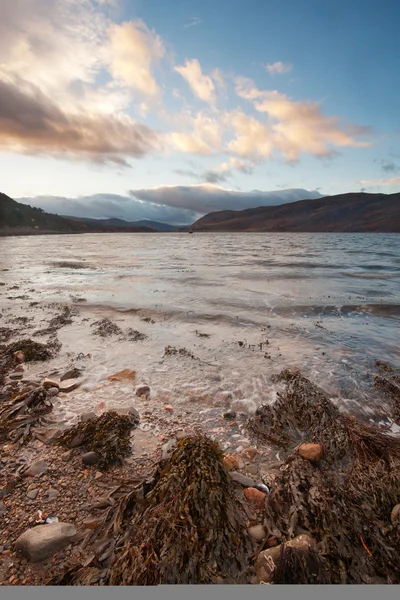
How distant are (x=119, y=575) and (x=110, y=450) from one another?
60.9 inches

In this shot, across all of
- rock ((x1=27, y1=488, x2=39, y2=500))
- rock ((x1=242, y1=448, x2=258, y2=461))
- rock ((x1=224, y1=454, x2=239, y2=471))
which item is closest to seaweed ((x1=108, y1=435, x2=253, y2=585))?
rock ((x1=224, y1=454, x2=239, y2=471))

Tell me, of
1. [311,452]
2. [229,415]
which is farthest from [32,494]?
[311,452]

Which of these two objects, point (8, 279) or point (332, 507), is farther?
point (8, 279)

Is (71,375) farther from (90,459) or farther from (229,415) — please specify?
(229,415)

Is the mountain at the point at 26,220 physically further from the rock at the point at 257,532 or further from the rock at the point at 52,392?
the rock at the point at 257,532

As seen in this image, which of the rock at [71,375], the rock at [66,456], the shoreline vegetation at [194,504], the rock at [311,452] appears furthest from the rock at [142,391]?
the rock at [311,452]

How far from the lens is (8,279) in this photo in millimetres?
17562

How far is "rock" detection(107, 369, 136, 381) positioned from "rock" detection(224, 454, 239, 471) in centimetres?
269

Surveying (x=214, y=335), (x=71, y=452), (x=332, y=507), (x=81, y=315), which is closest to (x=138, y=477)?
(x=71, y=452)

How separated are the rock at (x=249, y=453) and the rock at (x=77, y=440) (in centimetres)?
212

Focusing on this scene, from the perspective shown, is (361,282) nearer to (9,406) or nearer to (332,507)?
(332,507)

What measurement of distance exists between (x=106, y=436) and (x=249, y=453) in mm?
1884

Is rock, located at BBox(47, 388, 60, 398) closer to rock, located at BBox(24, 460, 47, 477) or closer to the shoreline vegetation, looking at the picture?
the shoreline vegetation

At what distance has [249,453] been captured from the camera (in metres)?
3.63
